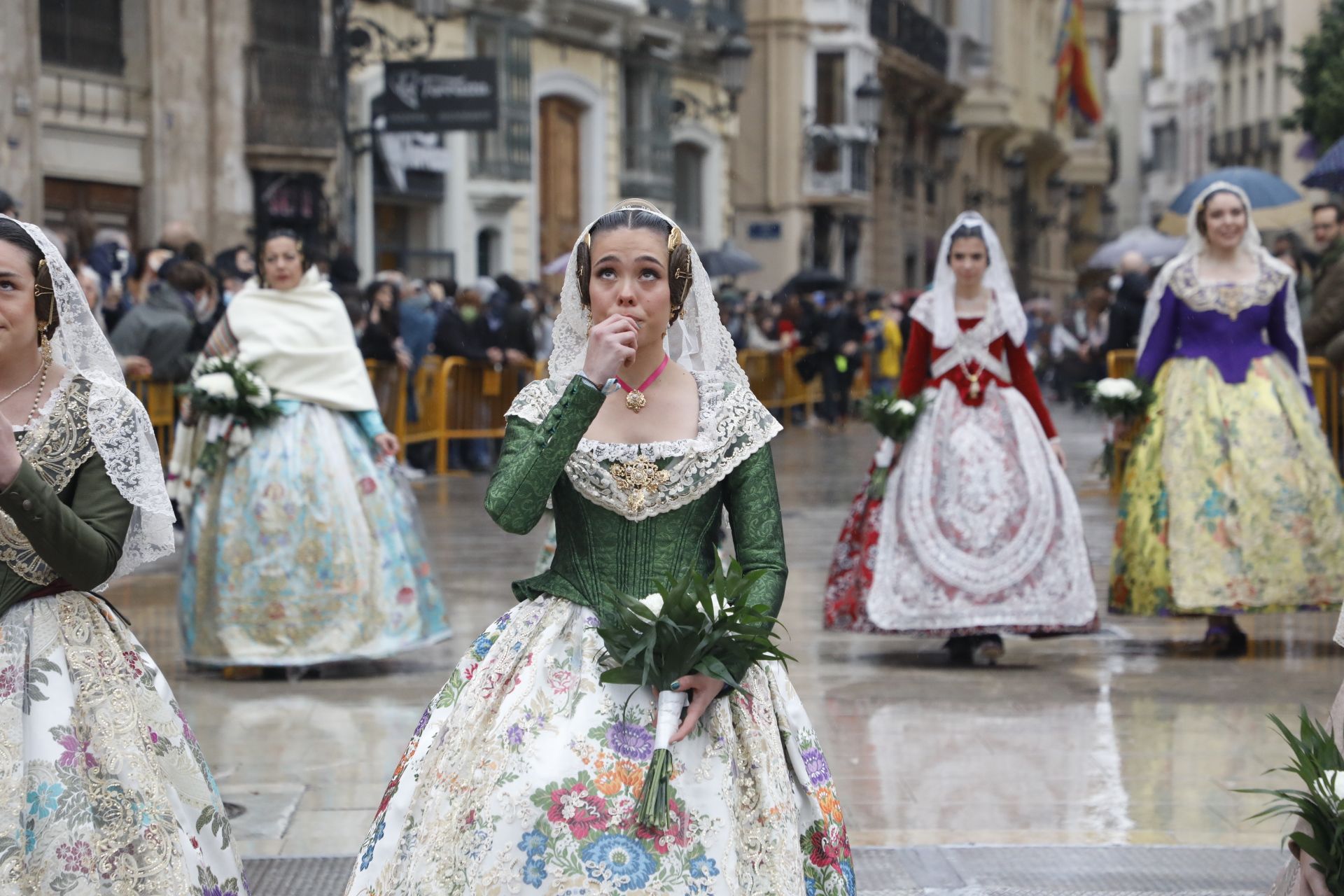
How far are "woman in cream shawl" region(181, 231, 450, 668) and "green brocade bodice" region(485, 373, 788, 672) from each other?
15.3 feet

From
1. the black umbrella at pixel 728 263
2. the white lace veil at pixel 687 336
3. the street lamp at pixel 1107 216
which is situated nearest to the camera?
the white lace veil at pixel 687 336

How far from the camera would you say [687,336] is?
4105 millimetres

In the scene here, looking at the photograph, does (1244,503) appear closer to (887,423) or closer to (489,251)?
(887,423)

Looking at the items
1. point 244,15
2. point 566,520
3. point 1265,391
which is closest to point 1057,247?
point 244,15

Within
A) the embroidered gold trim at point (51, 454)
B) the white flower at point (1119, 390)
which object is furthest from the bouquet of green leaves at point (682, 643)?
the white flower at point (1119, 390)

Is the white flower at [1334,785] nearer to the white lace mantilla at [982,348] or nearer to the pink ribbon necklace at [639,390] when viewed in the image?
the pink ribbon necklace at [639,390]

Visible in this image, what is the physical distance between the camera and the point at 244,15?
63.2 ft

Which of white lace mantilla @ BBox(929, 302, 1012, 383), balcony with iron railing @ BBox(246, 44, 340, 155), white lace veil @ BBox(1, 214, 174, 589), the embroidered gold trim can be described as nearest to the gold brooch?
white lace veil @ BBox(1, 214, 174, 589)

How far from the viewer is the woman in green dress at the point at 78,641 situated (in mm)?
3686

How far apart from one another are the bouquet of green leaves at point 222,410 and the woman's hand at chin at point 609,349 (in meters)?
4.87

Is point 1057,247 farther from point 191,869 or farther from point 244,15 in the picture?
point 191,869

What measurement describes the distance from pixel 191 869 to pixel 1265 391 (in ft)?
19.5

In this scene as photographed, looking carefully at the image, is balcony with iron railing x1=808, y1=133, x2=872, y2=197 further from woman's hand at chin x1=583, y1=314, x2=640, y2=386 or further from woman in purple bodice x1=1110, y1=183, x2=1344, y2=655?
woman's hand at chin x1=583, y1=314, x2=640, y2=386

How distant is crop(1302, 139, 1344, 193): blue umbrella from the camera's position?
13.3m
